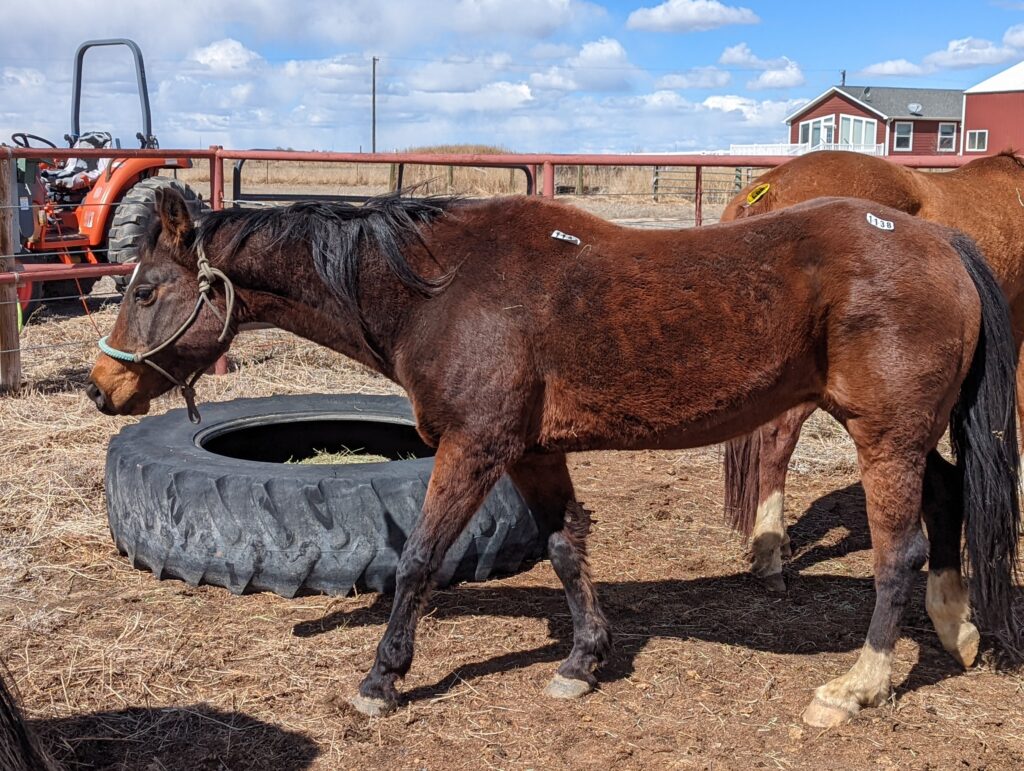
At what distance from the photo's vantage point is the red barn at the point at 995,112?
132 feet

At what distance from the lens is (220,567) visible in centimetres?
413

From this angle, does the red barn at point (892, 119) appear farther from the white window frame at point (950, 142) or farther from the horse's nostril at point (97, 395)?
the horse's nostril at point (97, 395)

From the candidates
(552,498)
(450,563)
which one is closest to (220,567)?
(450,563)

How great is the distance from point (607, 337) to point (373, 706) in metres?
1.40

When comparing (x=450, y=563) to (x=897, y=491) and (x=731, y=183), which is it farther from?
(x=731, y=183)

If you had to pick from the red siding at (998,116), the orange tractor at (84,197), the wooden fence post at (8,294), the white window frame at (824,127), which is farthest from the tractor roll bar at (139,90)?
the white window frame at (824,127)

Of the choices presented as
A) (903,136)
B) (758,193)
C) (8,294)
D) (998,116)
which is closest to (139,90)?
(8,294)

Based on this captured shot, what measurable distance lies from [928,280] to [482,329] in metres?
1.42

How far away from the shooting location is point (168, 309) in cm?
347

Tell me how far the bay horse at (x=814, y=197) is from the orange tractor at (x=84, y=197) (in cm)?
684

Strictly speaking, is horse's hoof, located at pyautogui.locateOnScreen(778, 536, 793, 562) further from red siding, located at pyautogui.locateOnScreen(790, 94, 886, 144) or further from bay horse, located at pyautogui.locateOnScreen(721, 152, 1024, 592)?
red siding, located at pyautogui.locateOnScreen(790, 94, 886, 144)

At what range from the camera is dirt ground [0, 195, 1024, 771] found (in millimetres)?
3057

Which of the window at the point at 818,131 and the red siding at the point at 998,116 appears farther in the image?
the window at the point at 818,131

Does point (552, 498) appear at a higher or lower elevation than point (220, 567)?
higher
